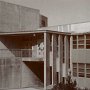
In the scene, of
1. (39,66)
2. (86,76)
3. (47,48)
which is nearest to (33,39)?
(39,66)

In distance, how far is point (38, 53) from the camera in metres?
33.6

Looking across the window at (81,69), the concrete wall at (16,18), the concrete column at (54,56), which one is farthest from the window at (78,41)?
the concrete wall at (16,18)

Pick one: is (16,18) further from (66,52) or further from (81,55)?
(81,55)

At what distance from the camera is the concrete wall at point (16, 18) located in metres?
31.2

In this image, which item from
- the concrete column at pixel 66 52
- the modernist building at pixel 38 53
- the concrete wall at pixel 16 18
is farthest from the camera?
the concrete wall at pixel 16 18

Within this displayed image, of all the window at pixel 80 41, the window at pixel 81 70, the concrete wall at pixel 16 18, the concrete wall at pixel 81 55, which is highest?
the concrete wall at pixel 16 18

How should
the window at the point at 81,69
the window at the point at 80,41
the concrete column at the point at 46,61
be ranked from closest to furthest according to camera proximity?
the concrete column at the point at 46,61 < the window at the point at 81,69 < the window at the point at 80,41

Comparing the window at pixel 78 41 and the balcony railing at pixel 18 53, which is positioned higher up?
the window at pixel 78 41

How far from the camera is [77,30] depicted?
3016cm

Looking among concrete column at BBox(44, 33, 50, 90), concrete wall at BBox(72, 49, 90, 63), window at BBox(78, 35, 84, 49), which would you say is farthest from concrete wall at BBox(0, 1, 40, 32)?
window at BBox(78, 35, 84, 49)

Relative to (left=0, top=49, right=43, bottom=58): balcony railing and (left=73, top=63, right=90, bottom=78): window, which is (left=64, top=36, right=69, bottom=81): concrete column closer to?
(left=73, top=63, right=90, bottom=78): window

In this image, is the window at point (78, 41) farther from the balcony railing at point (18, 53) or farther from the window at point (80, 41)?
the balcony railing at point (18, 53)

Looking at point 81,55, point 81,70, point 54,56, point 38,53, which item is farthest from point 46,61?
point 38,53

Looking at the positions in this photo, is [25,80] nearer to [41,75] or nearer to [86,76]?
[41,75]
